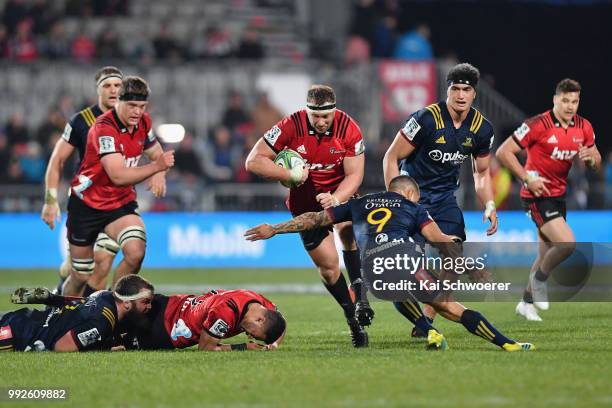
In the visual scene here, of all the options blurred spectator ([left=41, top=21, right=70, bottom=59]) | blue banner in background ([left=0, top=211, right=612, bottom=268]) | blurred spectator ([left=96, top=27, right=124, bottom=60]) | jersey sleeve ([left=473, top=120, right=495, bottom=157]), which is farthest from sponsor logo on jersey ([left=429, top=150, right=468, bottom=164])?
blurred spectator ([left=41, top=21, right=70, bottom=59])

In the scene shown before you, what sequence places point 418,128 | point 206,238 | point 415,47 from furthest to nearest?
point 415,47
point 206,238
point 418,128

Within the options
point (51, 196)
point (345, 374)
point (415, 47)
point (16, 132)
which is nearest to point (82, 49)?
point (16, 132)

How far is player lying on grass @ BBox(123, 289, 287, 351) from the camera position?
932cm

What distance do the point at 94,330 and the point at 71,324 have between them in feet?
0.95

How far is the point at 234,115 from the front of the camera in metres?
22.5

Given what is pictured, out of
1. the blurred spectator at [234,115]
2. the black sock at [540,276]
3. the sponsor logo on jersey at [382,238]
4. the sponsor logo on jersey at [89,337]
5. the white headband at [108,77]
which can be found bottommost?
the black sock at [540,276]

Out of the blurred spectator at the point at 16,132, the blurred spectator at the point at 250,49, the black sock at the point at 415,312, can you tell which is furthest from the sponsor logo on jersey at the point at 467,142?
the blurred spectator at the point at 250,49

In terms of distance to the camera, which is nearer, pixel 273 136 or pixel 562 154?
pixel 273 136

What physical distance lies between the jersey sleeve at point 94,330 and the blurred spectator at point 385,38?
53.2 feet

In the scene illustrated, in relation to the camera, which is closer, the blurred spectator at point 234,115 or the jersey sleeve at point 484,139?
the jersey sleeve at point 484,139

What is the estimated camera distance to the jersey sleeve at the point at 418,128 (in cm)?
1087

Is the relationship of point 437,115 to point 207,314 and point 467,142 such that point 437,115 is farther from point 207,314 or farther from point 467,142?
point 207,314

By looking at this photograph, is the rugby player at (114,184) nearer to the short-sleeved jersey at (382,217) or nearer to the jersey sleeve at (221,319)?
the jersey sleeve at (221,319)

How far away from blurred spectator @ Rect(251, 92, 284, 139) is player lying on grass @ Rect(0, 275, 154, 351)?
1279 cm
